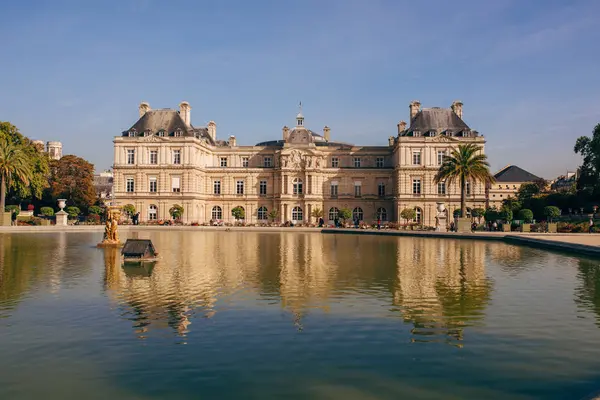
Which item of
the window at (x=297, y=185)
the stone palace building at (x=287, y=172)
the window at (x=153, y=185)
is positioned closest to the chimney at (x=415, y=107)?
the stone palace building at (x=287, y=172)

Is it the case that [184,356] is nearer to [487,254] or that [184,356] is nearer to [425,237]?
[487,254]

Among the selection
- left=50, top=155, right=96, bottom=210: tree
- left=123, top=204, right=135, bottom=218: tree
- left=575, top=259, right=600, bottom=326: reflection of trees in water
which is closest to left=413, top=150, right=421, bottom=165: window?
left=123, top=204, right=135, bottom=218: tree

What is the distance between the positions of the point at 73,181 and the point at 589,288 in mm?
71585

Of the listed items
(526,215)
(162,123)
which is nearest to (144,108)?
(162,123)

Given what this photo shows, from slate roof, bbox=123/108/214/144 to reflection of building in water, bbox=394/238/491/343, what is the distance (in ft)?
181

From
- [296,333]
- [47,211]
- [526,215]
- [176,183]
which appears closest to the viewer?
[296,333]

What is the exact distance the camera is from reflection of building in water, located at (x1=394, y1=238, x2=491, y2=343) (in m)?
12.2

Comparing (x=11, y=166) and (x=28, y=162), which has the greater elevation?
(x=28, y=162)

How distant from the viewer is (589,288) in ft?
57.7

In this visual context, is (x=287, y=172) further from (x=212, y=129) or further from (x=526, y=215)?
(x=526, y=215)

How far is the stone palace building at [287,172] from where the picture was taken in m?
71.8

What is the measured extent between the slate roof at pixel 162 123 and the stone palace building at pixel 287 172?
0.15m

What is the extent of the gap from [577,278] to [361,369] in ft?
47.7

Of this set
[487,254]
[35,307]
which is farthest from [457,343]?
[487,254]
